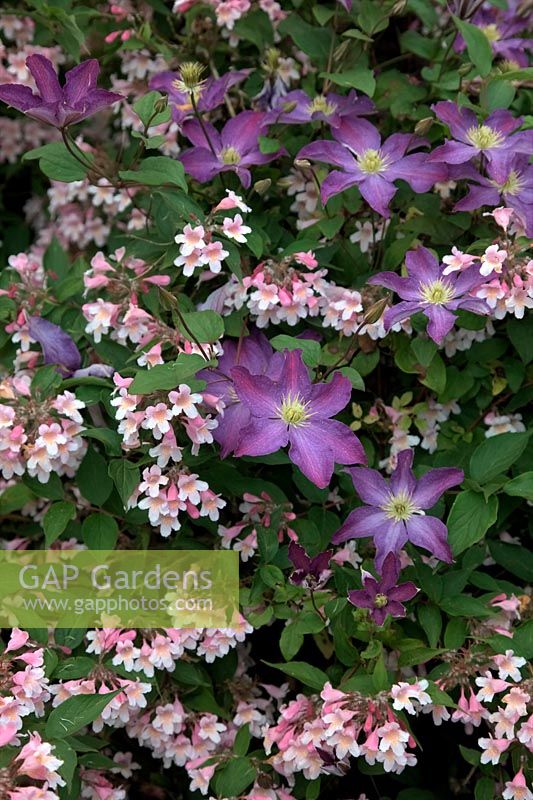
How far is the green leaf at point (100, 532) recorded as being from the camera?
4.16 feet

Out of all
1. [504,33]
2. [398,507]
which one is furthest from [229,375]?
[504,33]

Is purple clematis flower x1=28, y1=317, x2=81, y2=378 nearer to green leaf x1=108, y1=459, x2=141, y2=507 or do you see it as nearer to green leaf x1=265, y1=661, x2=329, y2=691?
green leaf x1=108, y1=459, x2=141, y2=507

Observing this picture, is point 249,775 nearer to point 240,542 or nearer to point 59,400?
point 240,542

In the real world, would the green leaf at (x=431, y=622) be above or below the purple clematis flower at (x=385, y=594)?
below

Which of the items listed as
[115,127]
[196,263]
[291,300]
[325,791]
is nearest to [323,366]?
[291,300]

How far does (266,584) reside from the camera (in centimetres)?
123

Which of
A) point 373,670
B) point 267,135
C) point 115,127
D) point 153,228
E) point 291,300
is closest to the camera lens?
point 373,670

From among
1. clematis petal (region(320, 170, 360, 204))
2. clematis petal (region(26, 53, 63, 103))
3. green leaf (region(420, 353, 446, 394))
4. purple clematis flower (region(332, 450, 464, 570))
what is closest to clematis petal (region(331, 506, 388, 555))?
purple clematis flower (region(332, 450, 464, 570))

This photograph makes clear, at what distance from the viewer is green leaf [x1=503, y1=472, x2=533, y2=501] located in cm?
115

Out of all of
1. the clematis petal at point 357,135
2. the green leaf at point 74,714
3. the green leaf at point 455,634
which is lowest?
the green leaf at point 455,634

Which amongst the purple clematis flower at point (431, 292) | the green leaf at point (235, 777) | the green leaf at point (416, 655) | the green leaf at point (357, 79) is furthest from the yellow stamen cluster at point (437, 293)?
the green leaf at point (235, 777)

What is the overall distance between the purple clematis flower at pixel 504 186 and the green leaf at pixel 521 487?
33 centimetres

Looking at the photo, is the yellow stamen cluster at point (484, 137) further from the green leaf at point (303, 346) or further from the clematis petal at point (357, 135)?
the green leaf at point (303, 346)

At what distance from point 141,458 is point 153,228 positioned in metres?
0.47
